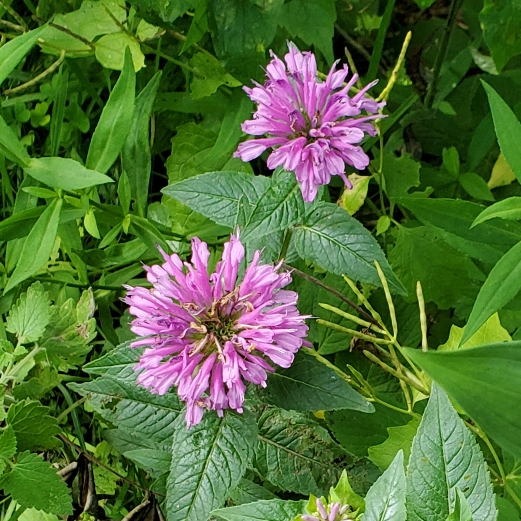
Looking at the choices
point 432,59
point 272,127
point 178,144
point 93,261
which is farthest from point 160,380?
point 432,59

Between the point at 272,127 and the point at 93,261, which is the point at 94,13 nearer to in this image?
the point at 93,261

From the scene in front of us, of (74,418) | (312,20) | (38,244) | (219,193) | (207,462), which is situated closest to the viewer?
(207,462)

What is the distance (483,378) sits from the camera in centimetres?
47

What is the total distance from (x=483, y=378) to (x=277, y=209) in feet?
0.85

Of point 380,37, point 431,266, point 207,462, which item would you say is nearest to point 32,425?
point 207,462

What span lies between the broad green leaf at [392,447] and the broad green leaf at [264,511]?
18 centimetres

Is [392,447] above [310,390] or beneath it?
beneath

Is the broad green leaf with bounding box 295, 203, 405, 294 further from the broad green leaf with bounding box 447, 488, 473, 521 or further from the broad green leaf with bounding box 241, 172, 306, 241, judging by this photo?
the broad green leaf with bounding box 447, 488, 473, 521

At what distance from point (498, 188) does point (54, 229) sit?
31.7 inches

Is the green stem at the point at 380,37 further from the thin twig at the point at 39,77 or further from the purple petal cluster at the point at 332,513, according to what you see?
the purple petal cluster at the point at 332,513

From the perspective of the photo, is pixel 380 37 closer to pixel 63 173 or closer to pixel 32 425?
pixel 63 173

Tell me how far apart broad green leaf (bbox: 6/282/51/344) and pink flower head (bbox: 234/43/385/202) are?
1.30 ft

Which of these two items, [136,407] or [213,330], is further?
[136,407]

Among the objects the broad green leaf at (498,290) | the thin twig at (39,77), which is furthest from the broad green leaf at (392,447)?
the thin twig at (39,77)
